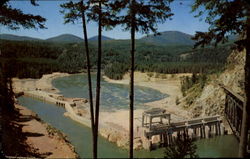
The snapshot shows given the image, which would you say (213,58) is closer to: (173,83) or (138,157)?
(173,83)

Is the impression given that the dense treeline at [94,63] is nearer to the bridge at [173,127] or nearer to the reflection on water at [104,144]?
the reflection on water at [104,144]

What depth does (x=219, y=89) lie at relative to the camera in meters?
37.0

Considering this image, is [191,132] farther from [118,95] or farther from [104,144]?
[118,95]

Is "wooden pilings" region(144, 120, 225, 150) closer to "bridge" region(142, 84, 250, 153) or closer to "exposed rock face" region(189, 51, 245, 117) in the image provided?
"bridge" region(142, 84, 250, 153)

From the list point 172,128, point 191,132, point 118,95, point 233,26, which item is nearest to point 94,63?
point 118,95

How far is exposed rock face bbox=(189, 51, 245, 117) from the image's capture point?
107 ft

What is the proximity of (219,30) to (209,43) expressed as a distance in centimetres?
63

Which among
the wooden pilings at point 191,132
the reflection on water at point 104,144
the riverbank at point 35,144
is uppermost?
the riverbank at point 35,144

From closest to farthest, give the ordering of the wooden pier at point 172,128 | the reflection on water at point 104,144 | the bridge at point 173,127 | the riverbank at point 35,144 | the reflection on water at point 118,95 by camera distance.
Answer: the riverbank at point 35,144, the reflection on water at point 104,144, the wooden pier at point 172,128, the bridge at point 173,127, the reflection on water at point 118,95

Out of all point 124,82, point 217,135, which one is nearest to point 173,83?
point 124,82

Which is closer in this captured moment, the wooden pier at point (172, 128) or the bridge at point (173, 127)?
the wooden pier at point (172, 128)

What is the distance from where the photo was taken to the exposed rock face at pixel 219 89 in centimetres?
3252

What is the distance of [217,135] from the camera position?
3206cm

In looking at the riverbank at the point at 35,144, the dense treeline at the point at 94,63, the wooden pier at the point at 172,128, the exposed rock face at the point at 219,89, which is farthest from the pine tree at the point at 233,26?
the dense treeline at the point at 94,63
